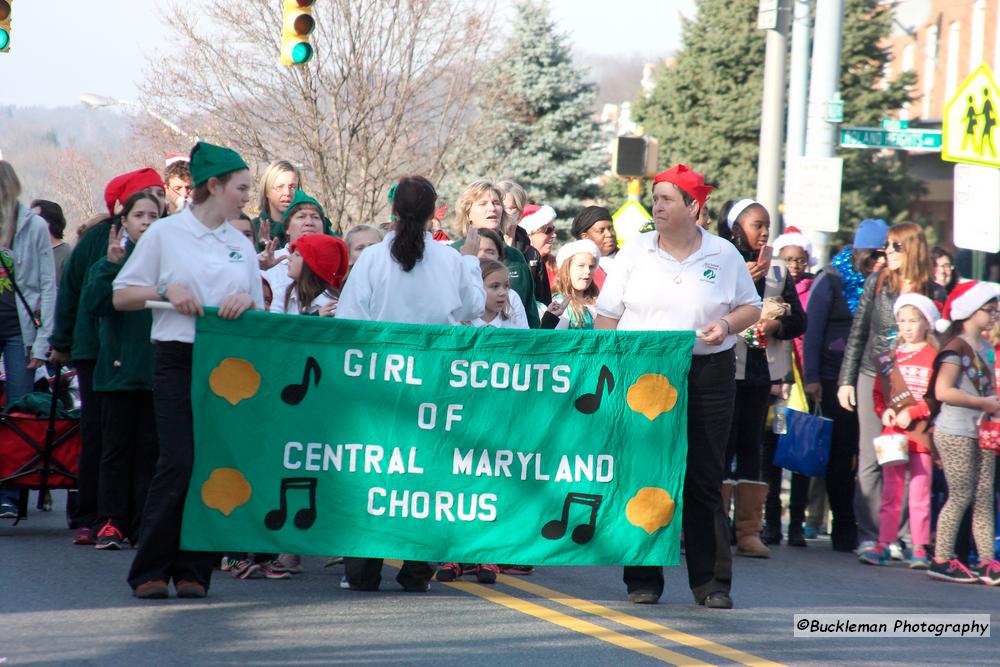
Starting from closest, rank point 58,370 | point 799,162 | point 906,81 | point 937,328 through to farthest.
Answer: point 58,370 < point 937,328 < point 799,162 < point 906,81

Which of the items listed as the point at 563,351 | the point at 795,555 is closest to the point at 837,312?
the point at 795,555

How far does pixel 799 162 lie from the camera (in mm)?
15914

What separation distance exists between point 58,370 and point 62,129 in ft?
46.9

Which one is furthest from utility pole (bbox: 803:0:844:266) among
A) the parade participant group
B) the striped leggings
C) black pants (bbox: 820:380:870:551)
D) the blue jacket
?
the striped leggings

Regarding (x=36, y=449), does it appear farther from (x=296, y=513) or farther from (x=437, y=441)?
(x=437, y=441)

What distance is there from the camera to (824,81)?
1611 cm

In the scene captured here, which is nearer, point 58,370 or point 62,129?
point 58,370

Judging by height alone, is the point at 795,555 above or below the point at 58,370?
below

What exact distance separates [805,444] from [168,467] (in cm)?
523

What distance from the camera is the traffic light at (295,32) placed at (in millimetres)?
15547

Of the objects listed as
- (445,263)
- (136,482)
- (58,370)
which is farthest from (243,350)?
(58,370)

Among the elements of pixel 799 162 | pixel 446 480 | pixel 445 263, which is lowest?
pixel 446 480

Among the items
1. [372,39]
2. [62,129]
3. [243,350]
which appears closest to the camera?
[243,350]

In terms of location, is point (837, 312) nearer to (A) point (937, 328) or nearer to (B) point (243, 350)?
(A) point (937, 328)
